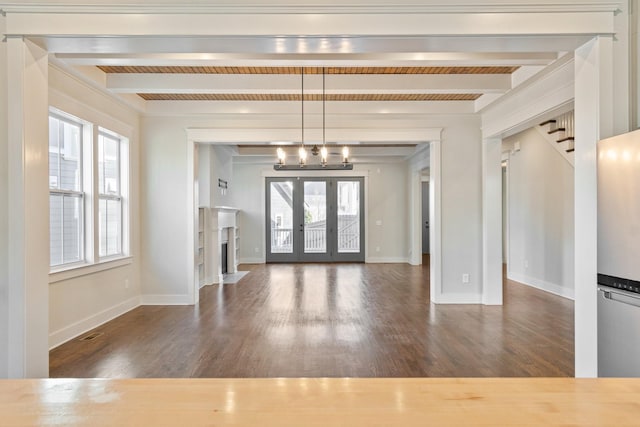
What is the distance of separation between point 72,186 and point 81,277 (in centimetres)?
98

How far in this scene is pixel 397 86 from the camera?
4.81 meters

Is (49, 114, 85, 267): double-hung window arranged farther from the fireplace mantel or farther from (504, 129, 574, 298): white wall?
(504, 129, 574, 298): white wall

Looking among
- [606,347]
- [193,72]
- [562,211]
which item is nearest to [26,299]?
[193,72]

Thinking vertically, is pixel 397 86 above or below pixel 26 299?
above

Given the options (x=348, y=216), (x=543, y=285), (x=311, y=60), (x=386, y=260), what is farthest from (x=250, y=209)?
(x=311, y=60)

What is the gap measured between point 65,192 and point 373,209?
25.8 feet

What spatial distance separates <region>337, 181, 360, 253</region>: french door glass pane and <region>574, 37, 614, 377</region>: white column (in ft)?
27.3

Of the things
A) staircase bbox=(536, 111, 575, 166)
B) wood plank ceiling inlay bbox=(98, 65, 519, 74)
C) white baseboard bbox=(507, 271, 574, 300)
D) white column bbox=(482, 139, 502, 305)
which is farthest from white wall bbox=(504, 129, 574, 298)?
wood plank ceiling inlay bbox=(98, 65, 519, 74)

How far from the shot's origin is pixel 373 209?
428 inches

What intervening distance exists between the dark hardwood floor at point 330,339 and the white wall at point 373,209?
438cm

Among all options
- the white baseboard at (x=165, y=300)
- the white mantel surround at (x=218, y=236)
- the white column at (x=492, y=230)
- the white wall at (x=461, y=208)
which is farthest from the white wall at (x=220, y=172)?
the white column at (x=492, y=230)

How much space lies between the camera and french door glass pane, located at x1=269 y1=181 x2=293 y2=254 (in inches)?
428

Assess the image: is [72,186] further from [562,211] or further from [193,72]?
[562,211]

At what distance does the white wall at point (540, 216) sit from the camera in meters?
6.09
